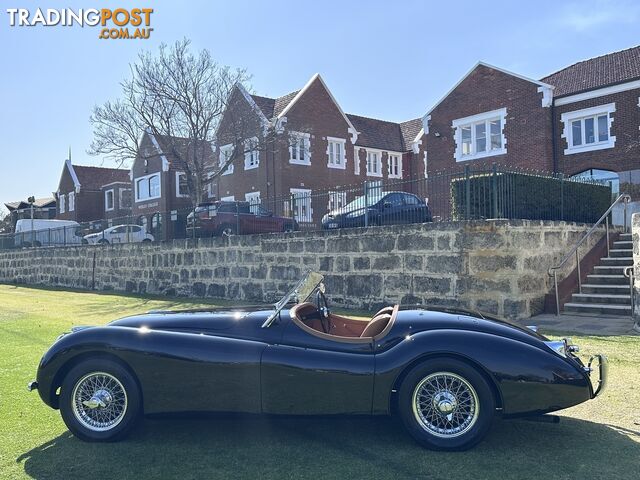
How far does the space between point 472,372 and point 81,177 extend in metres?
50.0

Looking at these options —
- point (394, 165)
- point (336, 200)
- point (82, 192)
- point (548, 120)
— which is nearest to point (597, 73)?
point (548, 120)

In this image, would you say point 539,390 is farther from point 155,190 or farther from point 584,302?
point 155,190

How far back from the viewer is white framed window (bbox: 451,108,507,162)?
79.0ft

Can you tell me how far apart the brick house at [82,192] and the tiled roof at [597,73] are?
37789 millimetres

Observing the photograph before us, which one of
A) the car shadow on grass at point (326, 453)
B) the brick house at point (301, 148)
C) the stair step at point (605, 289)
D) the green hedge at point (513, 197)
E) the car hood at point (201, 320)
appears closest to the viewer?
the car shadow on grass at point (326, 453)

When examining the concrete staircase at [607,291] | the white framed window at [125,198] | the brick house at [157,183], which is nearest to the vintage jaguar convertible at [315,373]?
the concrete staircase at [607,291]

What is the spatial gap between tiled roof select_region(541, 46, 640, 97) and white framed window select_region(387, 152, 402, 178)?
12.8 m

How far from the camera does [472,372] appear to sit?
383 cm

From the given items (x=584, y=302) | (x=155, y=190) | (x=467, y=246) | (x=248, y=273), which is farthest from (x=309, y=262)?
(x=155, y=190)

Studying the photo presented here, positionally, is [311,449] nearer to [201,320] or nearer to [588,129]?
[201,320]

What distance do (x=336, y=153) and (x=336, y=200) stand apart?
20090 mm

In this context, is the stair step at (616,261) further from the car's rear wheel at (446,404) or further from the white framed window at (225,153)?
the white framed window at (225,153)

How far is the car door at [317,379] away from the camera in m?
3.92

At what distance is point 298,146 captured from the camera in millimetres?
31281
